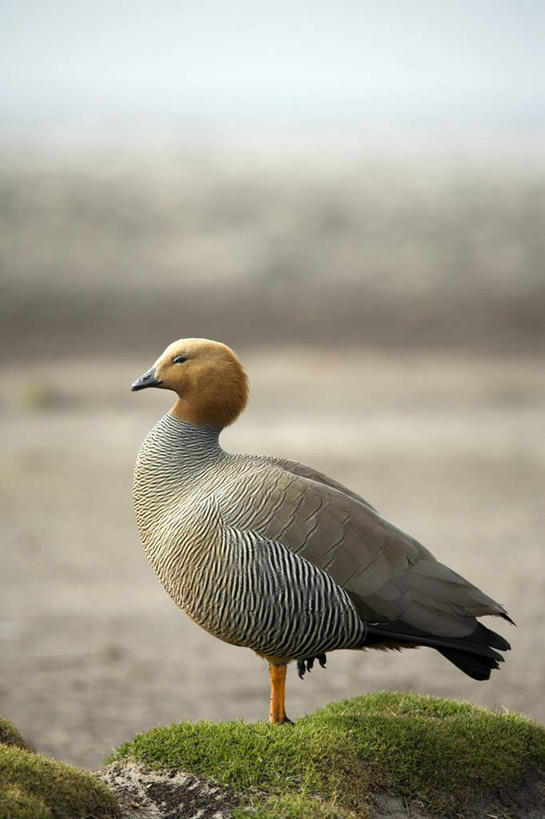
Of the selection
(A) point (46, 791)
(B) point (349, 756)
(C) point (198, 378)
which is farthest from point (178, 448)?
(A) point (46, 791)

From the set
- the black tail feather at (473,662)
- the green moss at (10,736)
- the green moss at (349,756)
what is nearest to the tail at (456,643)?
the black tail feather at (473,662)

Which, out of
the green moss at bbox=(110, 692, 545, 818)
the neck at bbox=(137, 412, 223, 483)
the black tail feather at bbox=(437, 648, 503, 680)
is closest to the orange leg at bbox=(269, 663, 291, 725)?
the green moss at bbox=(110, 692, 545, 818)

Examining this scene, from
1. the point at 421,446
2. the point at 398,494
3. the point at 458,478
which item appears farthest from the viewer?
the point at 421,446

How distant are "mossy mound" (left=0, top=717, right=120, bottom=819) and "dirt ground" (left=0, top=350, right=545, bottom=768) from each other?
297 cm

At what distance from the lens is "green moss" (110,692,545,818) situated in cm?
447

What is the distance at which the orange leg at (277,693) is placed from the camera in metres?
5.23

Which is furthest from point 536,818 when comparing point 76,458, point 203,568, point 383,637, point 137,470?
point 76,458

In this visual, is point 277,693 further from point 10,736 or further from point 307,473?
point 10,736

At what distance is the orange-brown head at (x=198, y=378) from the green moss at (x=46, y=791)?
6.26 ft

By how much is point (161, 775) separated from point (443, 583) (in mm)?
1606

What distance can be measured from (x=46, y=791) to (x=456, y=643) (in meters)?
2.03

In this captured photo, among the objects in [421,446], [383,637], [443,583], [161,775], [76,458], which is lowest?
[161,775]

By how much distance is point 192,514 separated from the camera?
5.00 m

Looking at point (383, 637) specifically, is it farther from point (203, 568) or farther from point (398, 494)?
point (398, 494)
